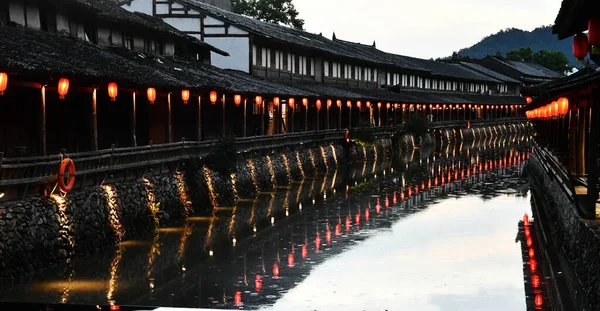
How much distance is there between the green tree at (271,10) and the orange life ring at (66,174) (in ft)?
252

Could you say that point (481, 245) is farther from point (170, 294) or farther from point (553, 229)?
point (170, 294)

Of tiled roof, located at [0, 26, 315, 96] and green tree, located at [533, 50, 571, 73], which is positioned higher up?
green tree, located at [533, 50, 571, 73]

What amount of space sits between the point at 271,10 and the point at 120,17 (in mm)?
65369

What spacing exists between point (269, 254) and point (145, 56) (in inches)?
575

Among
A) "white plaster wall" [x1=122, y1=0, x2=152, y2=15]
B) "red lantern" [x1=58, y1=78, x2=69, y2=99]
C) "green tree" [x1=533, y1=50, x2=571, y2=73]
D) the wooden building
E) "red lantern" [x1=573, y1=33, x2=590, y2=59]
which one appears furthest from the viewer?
"green tree" [x1=533, y1=50, x2=571, y2=73]

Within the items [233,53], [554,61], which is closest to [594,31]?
[233,53]

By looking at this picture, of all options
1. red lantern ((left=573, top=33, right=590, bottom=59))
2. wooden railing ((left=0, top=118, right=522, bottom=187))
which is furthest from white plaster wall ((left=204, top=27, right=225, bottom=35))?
red lantern ((left=573, top=33, right=590, bottom=59))

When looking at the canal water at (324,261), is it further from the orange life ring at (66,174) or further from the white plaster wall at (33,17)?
the white plaster wall at (33,17)

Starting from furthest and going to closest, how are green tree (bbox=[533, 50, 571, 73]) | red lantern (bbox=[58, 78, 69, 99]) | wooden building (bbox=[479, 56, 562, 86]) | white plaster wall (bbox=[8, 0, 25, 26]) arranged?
green tree (bbox=[533, 50, 571, 73]) < wooden building (bbox=[479, 56, 562, 86]) < white plaster wall (bbox=[8, 0, 25, 26]) < red lantern (bbox=[58, 78, 69, 99])

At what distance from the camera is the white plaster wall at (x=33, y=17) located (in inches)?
1073

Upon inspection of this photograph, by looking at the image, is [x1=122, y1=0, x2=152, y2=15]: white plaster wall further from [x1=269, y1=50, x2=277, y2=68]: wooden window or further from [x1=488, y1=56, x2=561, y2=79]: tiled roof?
[x1=488, y1=56, x2=561, y2=79]: tiled roof

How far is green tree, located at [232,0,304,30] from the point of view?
9588 centimetres

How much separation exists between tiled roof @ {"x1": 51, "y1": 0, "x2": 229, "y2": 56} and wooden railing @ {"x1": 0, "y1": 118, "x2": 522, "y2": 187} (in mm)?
6112

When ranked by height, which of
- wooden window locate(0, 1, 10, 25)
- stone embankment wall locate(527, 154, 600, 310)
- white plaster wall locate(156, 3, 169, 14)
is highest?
white plaster wall locate(156, 3, 169, 14)
